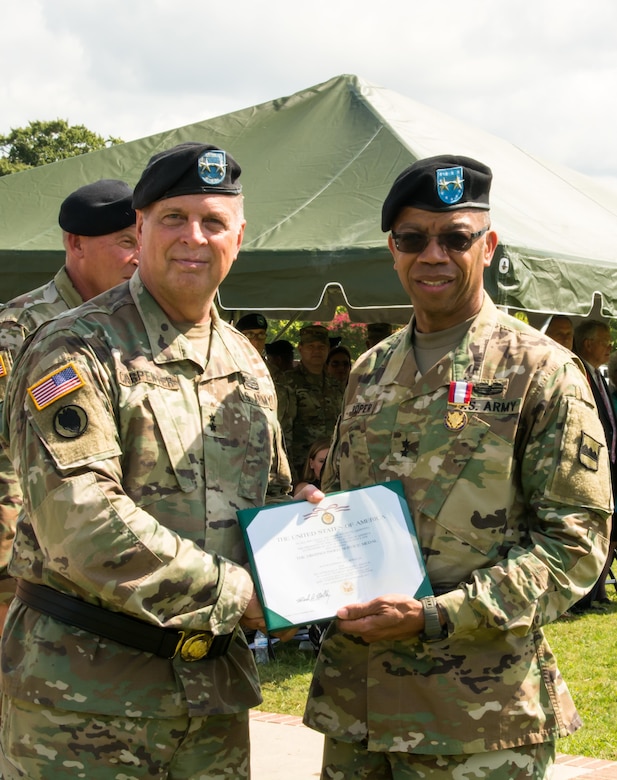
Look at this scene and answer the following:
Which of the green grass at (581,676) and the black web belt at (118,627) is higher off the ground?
the black web belt at (118,627)

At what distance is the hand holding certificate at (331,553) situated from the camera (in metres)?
2.60

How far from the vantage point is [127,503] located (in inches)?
94.7

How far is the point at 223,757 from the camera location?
2.65 metres

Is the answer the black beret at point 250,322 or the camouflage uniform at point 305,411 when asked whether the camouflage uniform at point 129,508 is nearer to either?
the camouflage uniform at point 305,411

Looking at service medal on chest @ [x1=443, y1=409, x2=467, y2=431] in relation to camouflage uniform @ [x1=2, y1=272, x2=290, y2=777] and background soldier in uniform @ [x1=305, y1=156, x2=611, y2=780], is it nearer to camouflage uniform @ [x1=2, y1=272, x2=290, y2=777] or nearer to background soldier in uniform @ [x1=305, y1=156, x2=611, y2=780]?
background soldier in uniform @ [x1=305, y1=156, x2=611, y2=780]

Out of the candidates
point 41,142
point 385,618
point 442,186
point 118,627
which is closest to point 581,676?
point 385,618

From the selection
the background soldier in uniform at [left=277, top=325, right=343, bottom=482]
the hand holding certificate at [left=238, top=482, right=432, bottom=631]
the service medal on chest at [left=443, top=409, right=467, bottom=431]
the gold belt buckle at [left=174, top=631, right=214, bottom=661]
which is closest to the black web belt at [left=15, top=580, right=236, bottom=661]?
the gold belt buckle at [left=174, top=631, right=214, bottom=661]

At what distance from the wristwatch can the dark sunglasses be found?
1005mm

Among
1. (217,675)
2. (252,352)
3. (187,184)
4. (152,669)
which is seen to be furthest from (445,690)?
(187,184)

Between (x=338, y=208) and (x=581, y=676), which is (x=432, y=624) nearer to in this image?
(x=581, y=676)

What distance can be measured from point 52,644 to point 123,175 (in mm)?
6917

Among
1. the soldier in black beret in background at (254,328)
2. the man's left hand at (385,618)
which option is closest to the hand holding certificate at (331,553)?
the man's left hand at (385,618)

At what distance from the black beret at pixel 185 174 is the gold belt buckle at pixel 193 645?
1217 mm

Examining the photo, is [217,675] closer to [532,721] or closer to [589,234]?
[532,721]
